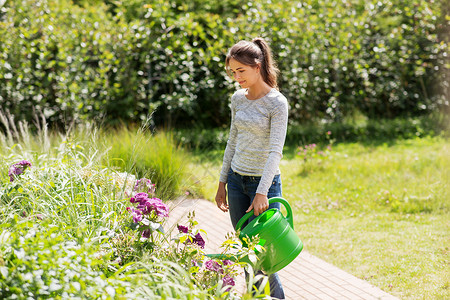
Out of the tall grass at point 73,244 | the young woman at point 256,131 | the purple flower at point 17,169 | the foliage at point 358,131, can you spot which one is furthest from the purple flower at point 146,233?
the foliage at point 358,131

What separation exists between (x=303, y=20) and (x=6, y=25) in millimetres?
4963

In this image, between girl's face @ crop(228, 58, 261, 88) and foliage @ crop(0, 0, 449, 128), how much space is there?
4940 millimetres

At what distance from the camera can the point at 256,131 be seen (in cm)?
276

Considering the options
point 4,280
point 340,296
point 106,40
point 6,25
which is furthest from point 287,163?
point 4,280

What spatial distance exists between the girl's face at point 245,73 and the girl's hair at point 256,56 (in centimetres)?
2

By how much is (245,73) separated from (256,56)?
0.39ft

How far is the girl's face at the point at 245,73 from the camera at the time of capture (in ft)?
8.90

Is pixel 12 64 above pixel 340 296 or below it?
above

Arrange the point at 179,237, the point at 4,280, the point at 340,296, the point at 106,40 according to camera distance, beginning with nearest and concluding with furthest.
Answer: the point at 4,280 < the point at 179,237 < the point at 340,296 < the point at 106,40

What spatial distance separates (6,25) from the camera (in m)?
7.50

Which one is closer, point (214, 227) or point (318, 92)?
point (214, 227)

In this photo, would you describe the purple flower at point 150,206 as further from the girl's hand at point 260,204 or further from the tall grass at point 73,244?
the girl's hand at point 260,204

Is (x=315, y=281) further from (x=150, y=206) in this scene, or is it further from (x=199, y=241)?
(x=150, y=206)

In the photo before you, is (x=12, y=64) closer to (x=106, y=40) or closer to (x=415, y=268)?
(x=106, y=40)
